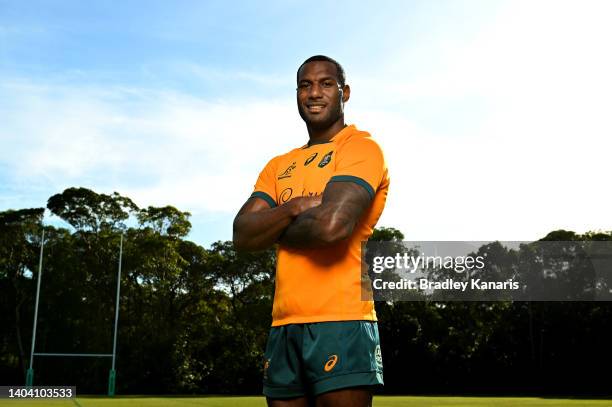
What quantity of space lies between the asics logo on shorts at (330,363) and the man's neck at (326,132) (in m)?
0.77

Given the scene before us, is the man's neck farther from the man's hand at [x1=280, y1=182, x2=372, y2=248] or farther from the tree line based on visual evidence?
the tree line

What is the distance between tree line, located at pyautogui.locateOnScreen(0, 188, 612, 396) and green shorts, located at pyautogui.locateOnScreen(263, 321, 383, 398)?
29.2 metres

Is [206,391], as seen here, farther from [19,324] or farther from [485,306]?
[485,306]

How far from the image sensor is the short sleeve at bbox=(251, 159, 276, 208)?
2520mm

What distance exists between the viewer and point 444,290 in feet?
112

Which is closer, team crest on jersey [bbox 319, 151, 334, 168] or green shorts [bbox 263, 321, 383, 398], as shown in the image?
green shorts [bbox 263, 321, 383, 398]

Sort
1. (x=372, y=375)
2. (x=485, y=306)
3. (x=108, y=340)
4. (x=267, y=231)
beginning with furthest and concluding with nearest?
(x=485, y=306)
(x=108, y=340)
(x=267, y=231)
(x=372, y=375)

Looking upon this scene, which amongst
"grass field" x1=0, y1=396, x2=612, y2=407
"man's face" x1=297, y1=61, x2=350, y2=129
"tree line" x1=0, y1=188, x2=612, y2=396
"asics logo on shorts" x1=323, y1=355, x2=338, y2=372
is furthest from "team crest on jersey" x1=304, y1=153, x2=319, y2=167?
"tree line" x1=0, y1=188, x2=612, y2=396

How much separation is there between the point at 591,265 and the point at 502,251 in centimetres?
422

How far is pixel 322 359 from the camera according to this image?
6.85 ft

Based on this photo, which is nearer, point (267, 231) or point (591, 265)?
point (267, 231)

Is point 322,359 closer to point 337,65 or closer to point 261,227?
point 261,227

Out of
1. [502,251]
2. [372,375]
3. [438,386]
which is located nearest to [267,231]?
[372,375]

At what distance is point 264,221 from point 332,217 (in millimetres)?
297
